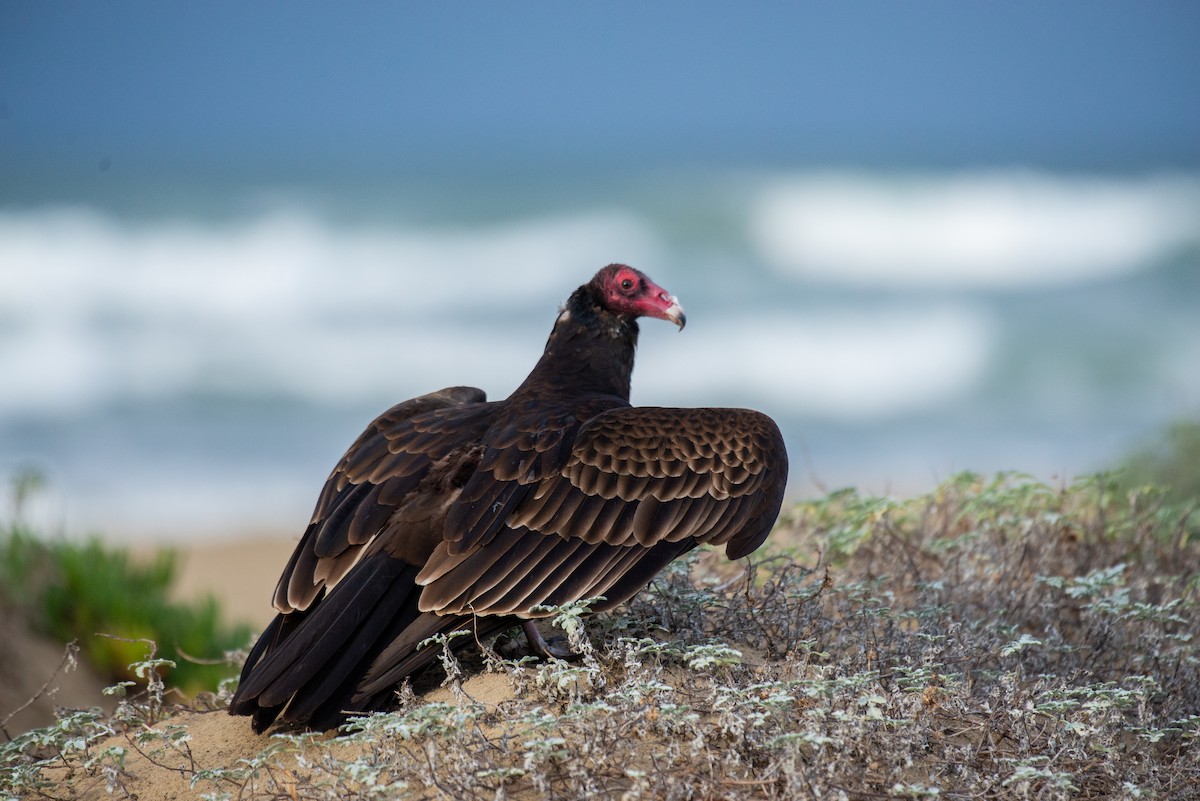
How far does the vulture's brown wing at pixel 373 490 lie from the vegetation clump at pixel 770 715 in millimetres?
473

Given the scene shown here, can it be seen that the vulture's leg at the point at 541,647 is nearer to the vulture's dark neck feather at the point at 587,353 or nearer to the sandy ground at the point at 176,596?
the vulture's dark neck feather at the point at 587,353

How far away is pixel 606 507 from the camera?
419 centimetres

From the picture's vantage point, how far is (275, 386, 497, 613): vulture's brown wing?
420cm

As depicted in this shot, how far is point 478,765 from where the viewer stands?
3.23 m

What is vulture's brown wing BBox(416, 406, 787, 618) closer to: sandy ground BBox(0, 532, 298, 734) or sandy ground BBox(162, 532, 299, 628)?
sandy ground BBox(0, 532, 298, 734)

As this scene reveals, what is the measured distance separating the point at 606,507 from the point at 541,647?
505mm

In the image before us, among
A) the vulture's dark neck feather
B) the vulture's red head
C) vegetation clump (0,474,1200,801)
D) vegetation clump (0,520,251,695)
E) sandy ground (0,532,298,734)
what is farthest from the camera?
vegetation clump (0,520,251,695)

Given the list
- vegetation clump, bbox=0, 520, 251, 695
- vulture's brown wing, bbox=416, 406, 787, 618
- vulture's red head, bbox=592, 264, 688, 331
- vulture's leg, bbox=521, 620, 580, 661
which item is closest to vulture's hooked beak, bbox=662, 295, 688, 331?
vulture's red head, bbox=592, 264, 688, 331

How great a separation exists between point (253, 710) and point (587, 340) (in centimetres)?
210

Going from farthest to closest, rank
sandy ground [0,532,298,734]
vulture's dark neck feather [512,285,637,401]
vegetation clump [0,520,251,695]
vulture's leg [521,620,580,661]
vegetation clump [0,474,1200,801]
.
→ 1. vegetation clump [0,520,251,695]
2. sandy ground [0,532,298,734]
3. vulture's dark neck feather [512,285,637,401]
4. vulture's leg [521,620,580,661]
5. vegetation clump [0,474,1200,801]

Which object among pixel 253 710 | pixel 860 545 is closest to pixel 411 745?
pixel 253 710

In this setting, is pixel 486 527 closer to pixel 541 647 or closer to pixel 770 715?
pixel 541 647

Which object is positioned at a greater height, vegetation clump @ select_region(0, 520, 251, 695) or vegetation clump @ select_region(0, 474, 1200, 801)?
vegetation clump @ select_region(0, 474, 1200, 801)

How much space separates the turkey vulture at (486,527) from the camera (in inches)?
154
